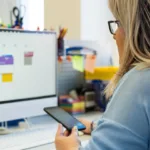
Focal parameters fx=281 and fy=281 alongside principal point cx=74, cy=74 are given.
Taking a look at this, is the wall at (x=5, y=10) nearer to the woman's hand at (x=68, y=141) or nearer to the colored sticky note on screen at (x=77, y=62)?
the colored sticky note on screen at (x=77, y=62)

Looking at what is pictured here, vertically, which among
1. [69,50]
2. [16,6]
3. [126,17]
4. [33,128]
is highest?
[16,6]

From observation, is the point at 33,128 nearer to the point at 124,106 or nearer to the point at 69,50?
the point at 69,50

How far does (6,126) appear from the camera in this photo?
131cm

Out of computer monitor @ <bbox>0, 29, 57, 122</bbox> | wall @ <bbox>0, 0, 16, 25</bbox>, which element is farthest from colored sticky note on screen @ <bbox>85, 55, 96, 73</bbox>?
wall @ <bbox>0, 0, 16, 25</bbox>

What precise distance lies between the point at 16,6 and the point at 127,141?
1.31 m

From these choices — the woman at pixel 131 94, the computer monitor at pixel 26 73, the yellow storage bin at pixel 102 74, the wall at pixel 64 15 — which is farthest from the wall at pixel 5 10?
the woman at pixel 131 94

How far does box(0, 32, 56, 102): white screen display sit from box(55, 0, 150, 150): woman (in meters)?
0.64

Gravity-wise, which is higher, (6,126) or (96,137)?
(96,137)

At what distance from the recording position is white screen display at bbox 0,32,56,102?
117cm

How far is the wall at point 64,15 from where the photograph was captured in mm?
1704

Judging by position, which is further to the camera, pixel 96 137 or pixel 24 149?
pixel 24 149

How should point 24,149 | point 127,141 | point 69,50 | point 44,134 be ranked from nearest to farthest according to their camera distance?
point 127,141 < point 24,149 < point 44,134 < point 69,50

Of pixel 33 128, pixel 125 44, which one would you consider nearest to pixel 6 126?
pixel 33 128

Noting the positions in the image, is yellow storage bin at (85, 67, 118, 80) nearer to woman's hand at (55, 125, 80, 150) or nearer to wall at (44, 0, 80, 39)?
wall at (44, 0, 80, 39)
